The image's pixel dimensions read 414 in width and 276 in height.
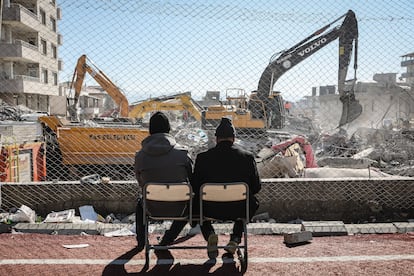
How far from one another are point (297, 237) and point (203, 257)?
1035 mm

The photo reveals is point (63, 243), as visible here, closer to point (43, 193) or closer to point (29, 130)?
point (43, 193)

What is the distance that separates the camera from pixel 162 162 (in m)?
3.34

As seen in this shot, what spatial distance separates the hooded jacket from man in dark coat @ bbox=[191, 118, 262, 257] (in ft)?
0.46

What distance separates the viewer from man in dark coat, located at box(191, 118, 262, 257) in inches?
129

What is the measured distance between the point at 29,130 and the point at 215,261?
7252 mm

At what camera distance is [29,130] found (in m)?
8.92

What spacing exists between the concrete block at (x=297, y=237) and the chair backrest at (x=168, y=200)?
3.97ft

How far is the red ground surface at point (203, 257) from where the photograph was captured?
10.3 feet

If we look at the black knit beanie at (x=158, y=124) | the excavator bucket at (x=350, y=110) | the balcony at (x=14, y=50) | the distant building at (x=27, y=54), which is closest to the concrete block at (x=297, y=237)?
the black knit beanie at (x=158, y=124)

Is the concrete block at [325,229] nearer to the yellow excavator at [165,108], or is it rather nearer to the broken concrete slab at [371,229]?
the broken concrete slab at [371,229]

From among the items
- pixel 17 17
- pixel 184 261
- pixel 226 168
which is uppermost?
pixel 17 17

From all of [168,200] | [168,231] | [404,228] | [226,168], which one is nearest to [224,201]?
[226,168]

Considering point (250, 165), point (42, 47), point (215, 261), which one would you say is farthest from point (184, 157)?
point (42, 47)

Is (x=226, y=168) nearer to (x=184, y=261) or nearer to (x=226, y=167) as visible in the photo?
(x=226, y=167)
